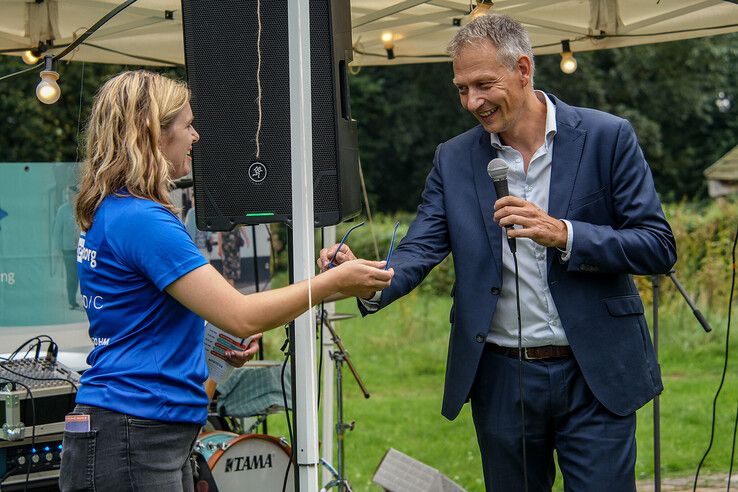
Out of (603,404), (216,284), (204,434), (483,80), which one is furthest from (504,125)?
(204,434)

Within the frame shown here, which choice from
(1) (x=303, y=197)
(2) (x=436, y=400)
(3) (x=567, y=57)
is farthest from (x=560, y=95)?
(1) (x=303, y=197)

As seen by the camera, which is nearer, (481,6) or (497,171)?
(497,171)

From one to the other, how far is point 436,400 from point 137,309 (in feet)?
21.4

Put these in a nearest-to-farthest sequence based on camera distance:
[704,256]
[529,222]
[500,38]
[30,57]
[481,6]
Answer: [529,222] < [500,38] < [481,6] < [30,57] < [704,256]

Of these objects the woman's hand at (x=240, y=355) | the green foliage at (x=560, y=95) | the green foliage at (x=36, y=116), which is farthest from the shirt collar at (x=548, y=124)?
the green foliage at (x=560, y=95)

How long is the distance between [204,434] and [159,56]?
230 cm

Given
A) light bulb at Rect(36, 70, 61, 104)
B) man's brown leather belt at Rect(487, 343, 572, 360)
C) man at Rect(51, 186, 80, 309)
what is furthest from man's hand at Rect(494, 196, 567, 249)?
man at Rect(51, 186, 80, 309)

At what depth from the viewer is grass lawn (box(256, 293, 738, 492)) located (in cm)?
673

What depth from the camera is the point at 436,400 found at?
339 inches

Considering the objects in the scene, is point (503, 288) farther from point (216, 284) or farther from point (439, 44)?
Result: point (439, 44)

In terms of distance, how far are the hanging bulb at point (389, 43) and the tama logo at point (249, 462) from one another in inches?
96.6

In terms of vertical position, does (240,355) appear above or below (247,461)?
above

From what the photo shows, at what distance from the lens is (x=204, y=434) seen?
488cm

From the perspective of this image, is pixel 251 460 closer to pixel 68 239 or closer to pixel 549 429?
pixel 68 239
